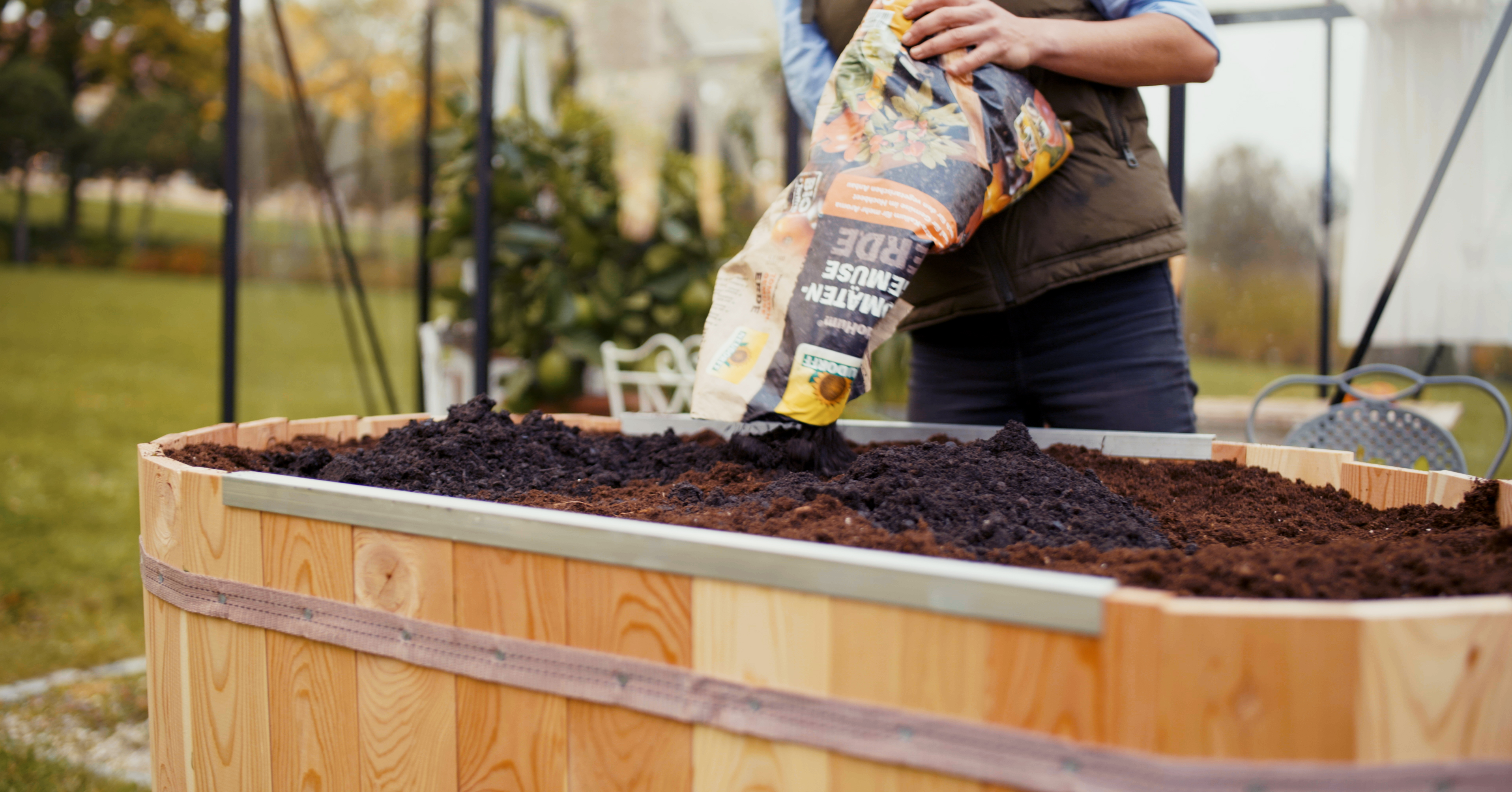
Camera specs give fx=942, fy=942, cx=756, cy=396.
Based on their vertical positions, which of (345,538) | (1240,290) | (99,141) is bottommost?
(345,538)

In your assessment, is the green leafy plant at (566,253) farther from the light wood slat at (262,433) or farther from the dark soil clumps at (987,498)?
the dark soil clumps at (987,498)

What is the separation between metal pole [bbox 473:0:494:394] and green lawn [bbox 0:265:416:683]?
59 centimetres

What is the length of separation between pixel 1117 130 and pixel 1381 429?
3.72 feet

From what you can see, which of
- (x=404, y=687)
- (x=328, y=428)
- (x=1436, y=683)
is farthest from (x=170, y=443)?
(x=1436, y=683)

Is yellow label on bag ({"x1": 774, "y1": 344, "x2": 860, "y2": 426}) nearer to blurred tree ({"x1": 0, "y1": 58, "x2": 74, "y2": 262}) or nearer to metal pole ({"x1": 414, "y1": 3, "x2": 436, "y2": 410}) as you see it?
metal pole ({"x1": 414, "y1": 3, "x2": 436, "y2": 410})

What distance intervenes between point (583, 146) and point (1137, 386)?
3459 mm

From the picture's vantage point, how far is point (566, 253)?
411cm

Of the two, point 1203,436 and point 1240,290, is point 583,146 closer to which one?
point 1240,290

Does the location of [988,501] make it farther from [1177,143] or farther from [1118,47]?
[1177,143]

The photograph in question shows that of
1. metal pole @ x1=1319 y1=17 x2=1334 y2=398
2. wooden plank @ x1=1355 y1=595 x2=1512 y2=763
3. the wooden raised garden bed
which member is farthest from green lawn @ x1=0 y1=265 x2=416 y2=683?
metal pole @ x1=1319 y1=17 x2=1334 y2=398

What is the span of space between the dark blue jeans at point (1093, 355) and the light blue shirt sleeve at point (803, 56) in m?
0.40

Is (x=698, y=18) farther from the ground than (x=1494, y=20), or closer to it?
farther from the ground

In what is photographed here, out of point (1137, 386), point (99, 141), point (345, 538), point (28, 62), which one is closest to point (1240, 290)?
point (1137, 386)

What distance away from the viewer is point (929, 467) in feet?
3.19
